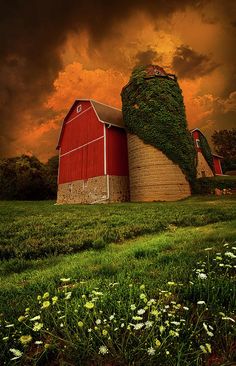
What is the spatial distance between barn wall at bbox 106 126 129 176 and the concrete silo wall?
2.14 m

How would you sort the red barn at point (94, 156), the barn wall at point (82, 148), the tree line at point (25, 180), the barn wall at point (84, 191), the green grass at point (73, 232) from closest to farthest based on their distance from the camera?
the green grass at point (73, 232)
the barn wall at point (84, 191)
the red barn at point (94, 156)
the barn wall at point (82, 148)
the tree line at point (25, 180)

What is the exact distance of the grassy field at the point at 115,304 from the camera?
1.68 meters

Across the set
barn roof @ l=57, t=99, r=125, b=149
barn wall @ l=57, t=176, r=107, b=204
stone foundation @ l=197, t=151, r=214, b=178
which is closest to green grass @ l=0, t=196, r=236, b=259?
barn wall @ l=57, t=176, r=107, b=204

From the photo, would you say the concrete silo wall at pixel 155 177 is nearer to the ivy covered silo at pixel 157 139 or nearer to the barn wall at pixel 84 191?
the ivy covered silo at pixel 157 139

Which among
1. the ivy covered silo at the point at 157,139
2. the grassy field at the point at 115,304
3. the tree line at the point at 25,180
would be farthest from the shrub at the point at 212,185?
the tree line at the point at 25,180

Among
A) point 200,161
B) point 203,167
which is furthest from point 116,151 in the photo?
point 203,167

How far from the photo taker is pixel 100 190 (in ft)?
75.4

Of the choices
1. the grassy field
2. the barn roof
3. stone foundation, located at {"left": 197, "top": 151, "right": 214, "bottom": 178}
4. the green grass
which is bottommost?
the grassy field

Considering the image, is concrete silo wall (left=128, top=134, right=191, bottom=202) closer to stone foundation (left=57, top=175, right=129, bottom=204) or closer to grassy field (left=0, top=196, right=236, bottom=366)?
stone foundation (left=57, top=175, right=129, bottom=204)

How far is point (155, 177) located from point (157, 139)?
331cm

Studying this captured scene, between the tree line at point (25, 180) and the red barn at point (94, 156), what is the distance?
10.6 meters

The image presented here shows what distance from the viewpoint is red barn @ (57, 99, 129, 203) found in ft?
75.7

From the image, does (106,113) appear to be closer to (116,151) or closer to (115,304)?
(116,151)

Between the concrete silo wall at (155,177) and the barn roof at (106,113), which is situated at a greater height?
the barn roof at (106,113)
